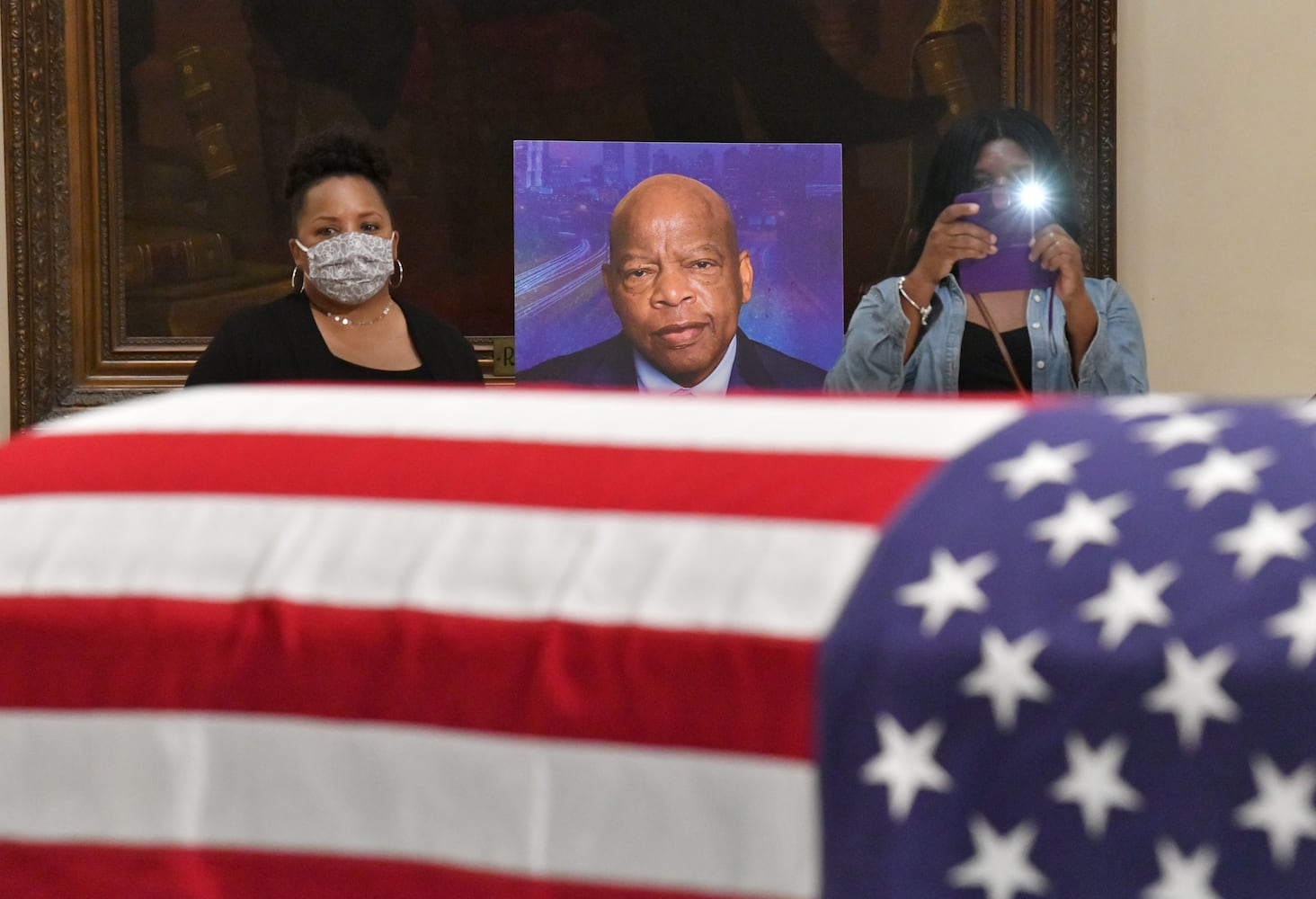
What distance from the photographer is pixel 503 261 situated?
6.20m

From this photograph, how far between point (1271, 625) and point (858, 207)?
5.39 metres

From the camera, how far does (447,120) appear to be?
20.1 ft

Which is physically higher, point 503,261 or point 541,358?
point 503,261

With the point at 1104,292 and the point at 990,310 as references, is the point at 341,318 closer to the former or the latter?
the point at 990,310

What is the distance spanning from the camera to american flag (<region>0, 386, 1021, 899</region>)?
1062mm

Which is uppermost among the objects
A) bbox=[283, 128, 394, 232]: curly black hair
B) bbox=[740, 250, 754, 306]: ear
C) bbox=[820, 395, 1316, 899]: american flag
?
bbox=[283, 128, 394, 232]: curly black hair

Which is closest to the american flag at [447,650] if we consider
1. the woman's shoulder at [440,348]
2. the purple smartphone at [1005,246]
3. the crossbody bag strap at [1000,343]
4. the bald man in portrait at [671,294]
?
the crossbody bag strap at [1000,343]

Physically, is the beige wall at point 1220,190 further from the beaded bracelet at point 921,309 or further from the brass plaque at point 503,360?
the beaded bracelet at point 921,309

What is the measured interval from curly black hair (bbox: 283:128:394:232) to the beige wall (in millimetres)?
3492

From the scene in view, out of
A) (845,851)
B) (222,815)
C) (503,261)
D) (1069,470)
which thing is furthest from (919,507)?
(503,261)

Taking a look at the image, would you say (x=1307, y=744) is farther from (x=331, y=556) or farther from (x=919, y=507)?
(x=331, y=556)

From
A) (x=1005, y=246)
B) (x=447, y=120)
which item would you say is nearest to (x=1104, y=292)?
(x=1005, y=246)

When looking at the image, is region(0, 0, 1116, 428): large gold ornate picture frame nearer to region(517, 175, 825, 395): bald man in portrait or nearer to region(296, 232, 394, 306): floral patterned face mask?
region(517, 175, 825, 395): bald man in portrait

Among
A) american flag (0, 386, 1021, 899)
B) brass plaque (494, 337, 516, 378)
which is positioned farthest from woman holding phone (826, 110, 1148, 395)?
brass plaque (494, 337, 516, 378)
